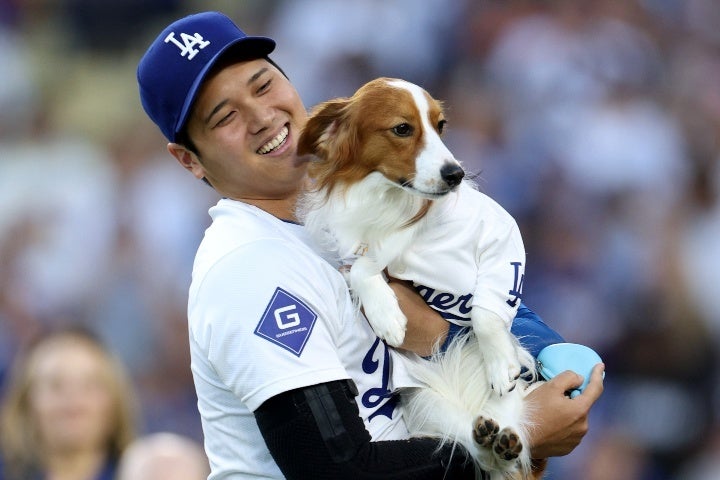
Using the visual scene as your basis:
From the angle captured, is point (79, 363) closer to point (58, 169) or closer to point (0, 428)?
point (0, 428)

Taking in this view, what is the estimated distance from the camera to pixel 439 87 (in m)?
6.29

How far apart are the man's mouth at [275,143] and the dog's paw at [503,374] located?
72 centimetres

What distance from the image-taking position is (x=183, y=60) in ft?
7.94

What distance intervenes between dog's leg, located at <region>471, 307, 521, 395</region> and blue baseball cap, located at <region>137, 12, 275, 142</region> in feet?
2.68

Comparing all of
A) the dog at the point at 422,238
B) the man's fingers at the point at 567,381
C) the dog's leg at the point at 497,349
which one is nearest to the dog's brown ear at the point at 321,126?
the dog at the point at 422,238

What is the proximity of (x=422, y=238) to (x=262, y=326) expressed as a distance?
1.87ft

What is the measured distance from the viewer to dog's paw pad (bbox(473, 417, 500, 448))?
7.20ft

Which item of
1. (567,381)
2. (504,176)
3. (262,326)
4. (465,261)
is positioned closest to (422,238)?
(465,261)

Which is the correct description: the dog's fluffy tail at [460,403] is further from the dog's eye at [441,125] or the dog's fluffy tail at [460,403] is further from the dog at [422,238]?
the dog's eye at [441,125]

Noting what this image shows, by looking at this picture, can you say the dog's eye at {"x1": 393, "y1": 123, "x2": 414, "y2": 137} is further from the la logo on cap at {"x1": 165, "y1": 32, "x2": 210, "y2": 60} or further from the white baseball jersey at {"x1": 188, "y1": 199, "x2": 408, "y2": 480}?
the la logo on cap at {"x1": 165, "y1": 32, "x2": 210, "y2": 60}

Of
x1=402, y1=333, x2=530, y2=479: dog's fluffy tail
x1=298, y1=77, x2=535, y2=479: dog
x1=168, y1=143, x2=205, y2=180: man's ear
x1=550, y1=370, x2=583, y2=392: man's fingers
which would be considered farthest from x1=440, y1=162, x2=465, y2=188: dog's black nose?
x1=168, y1=143, x2=205, y2=180: man's ear

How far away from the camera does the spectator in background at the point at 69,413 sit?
4.00 metres

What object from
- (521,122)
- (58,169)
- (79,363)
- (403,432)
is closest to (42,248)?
(58,169)

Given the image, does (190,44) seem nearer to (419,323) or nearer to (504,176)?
(419,323)
